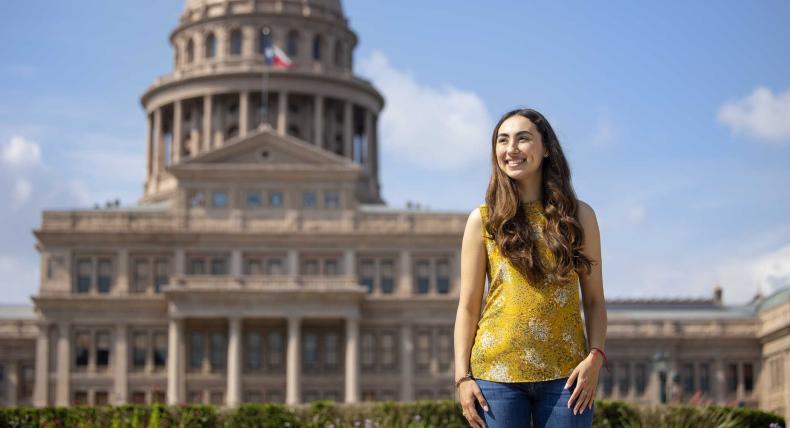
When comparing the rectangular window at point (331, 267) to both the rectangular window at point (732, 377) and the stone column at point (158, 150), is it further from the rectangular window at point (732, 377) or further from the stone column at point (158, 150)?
the rectangular window at point (732, 377)

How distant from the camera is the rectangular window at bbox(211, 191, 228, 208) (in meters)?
84.4

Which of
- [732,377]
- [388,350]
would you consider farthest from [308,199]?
[732,377]

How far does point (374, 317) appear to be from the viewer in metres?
83.3

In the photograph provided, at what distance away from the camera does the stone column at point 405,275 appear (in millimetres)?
84000

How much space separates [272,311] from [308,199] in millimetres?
8147

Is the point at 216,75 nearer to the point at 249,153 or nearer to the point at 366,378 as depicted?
the point at 249,153

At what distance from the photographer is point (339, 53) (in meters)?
110

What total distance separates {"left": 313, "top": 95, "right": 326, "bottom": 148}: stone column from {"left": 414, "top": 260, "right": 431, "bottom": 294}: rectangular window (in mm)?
20092

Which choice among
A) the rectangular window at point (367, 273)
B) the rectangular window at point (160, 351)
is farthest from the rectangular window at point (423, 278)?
the rectangular window at point (160, 351)

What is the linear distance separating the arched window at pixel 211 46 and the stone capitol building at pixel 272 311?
20585 millimetres

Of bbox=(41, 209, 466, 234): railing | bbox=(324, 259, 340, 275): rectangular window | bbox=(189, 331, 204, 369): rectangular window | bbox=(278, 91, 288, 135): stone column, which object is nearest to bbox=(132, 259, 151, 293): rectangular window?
bbox=(41, 209, 466, 234): railing

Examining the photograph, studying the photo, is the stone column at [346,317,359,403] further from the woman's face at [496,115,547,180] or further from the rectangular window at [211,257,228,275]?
→ the woman's face at [496,115,547,180]

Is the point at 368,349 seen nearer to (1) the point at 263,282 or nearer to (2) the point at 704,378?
(1) the point at 263,282

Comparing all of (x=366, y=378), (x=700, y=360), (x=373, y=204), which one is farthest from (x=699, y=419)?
(x=373, y=204)
